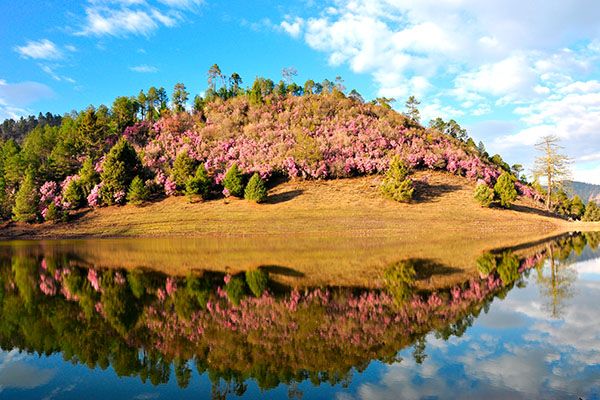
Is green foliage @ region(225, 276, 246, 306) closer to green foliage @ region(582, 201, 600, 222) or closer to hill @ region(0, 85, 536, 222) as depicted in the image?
hill @ region(0, 85, 536, 222)

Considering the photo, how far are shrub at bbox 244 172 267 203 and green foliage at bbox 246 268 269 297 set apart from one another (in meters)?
42.1

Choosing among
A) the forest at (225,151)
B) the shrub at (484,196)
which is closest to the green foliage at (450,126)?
the forest at (225,151)

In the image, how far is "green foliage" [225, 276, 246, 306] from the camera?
55.2 ft

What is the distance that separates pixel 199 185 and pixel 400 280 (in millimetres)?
55190

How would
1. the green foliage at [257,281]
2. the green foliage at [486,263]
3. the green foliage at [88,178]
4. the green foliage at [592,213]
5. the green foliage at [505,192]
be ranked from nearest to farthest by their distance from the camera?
the green foliage at [257,281] → the green foliage at [486,263] → the green foliage at [505,192] → the green foliage at [88,178] → the green foliage at [592,213]

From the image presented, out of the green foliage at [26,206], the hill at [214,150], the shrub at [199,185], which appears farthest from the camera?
the hill at [214,150]

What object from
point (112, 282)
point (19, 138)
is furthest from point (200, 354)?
point (19, 138)

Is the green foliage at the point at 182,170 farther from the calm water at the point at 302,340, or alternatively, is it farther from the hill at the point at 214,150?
the calm water at the point at 302,340

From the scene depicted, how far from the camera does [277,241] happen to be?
4394cm

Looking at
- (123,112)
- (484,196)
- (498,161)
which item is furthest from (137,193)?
(498,161)

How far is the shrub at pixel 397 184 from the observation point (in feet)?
215

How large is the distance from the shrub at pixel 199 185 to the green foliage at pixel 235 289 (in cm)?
4980

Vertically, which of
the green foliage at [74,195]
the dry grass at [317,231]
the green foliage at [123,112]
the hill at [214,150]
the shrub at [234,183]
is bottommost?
the dry grass at [317,231]

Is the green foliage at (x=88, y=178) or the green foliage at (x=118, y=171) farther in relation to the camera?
the green foliage at (x=88, y=178)
